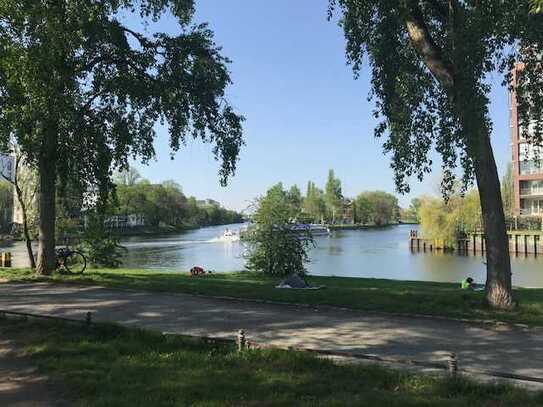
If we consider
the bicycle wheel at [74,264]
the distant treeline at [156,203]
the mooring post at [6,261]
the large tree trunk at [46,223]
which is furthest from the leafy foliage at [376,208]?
the large tree trunk at [46,223]

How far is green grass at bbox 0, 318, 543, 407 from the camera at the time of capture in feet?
17.8

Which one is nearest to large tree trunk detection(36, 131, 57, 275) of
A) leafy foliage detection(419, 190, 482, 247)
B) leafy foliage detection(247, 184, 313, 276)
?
leafy foliage detection(247, 184, 313, 276)

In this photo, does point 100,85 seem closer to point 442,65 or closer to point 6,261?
point 442,65

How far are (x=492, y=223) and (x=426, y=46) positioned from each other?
3.66 metres

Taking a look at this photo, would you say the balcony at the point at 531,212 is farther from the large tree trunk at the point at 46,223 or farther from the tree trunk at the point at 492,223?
the tree trunk at the point at 492,223

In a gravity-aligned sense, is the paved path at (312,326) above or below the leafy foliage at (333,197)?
below

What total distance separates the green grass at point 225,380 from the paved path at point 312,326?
1117mm

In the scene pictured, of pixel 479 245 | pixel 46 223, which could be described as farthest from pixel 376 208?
pixel 46 223

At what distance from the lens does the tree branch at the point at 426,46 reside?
35.3 ft

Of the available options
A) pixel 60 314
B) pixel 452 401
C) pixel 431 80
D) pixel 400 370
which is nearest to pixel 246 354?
pixel 400 370

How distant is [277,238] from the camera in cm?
2164

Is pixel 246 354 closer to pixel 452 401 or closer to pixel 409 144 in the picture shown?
pixel 452 401

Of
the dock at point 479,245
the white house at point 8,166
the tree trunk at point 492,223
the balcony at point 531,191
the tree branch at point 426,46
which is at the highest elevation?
the balcony at point 531,191

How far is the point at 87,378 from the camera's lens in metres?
6.25
